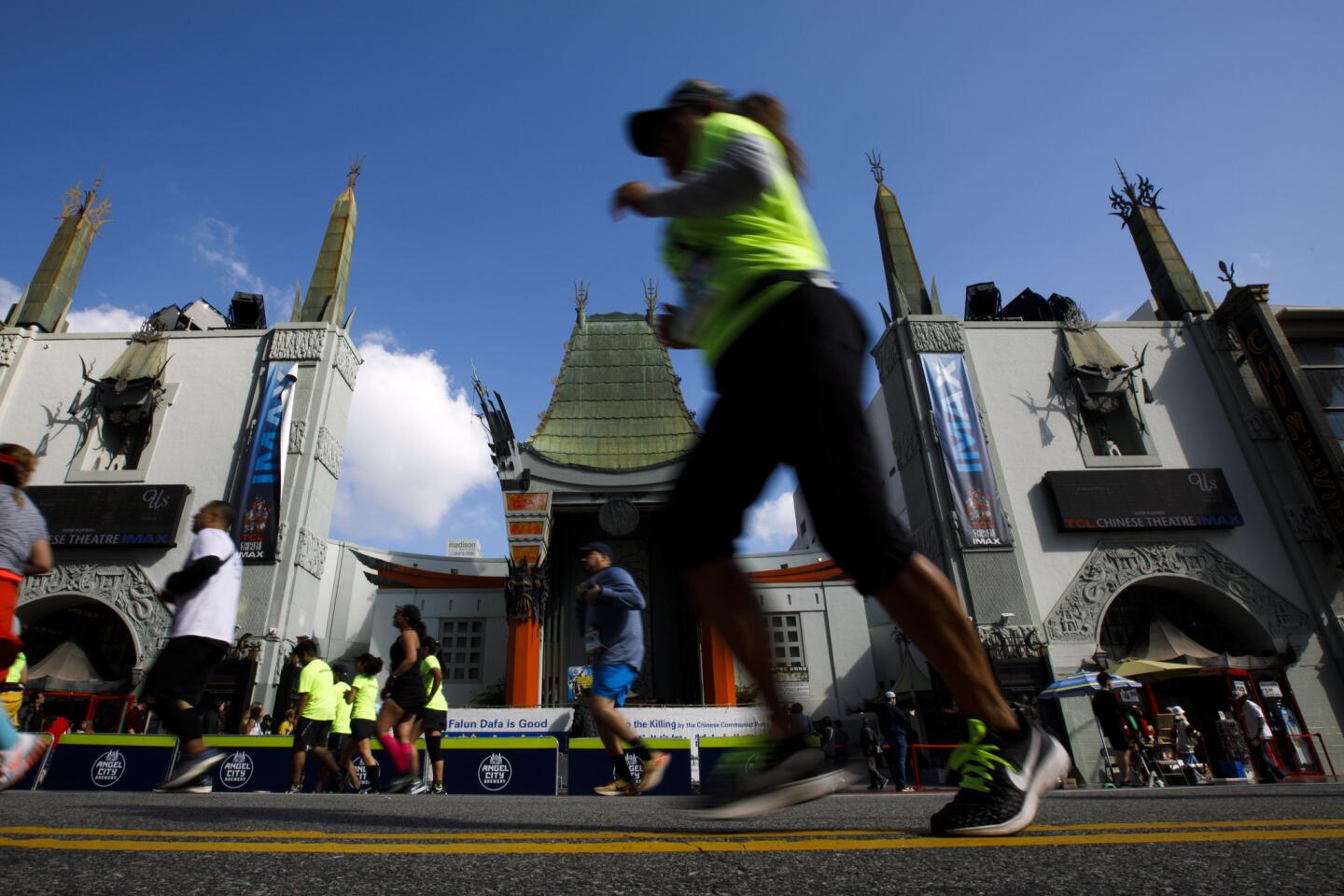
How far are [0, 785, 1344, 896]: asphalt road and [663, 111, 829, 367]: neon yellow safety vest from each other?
3.93 ft

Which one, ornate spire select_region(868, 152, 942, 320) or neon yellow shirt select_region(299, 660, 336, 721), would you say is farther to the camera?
ornate spire select_region(868, 152, 942, 320)

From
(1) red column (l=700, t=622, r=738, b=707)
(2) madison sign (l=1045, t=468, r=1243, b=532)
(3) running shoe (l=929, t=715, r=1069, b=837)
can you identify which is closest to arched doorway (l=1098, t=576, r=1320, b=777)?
(2) madison sign (l=1045, t=468, r=1243, b=532)

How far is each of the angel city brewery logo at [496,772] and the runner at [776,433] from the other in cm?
827

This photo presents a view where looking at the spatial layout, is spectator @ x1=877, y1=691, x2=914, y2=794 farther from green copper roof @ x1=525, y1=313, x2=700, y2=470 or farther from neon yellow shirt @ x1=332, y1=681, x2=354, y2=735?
green copper roof @ x1=525, y1=313, x2=700, y2=470

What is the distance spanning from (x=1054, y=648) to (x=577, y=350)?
55.5 ft

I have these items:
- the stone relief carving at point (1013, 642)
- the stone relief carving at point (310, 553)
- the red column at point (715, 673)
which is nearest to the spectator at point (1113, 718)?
the stone relief carving at point (1013, 642)

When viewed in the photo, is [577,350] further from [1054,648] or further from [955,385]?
[1054,648]

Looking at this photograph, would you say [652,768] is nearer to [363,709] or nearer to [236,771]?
[363,709]

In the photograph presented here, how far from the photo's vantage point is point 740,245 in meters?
1.90

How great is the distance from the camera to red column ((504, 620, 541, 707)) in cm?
1839

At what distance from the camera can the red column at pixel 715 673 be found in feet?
61.2

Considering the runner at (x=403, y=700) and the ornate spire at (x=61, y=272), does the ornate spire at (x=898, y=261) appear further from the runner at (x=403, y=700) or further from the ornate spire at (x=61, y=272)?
the ornate spire at (x=61, y=272)

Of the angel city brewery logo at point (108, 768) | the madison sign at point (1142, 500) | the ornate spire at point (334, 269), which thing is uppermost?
the ornate spire at point (334, 269)

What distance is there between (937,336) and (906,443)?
321 cm
